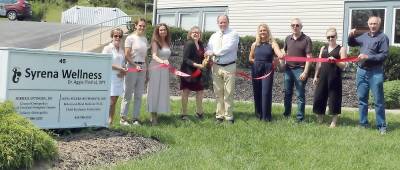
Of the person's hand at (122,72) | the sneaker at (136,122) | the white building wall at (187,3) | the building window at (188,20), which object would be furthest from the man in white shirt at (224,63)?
the building window at (188,20)

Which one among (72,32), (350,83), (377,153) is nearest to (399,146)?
(377,153)

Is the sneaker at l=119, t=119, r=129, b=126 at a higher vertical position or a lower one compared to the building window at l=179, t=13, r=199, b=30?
lower

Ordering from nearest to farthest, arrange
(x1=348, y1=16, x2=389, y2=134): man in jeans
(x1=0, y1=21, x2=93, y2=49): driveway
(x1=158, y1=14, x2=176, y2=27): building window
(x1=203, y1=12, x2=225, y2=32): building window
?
(x1=348, y1=16, x2=389, y2=134): man in jeans, (x1=203, y1=12, x2=225, y2=32): building window, (x1=158, y1=14, x2=176, y2=27): building window, (x1=0, y1=21, x2=93, y2=49): driveway

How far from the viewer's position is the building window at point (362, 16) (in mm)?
17594

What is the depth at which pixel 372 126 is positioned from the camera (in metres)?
9.82

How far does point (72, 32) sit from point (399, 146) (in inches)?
934

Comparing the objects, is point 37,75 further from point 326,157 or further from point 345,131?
point 345,131

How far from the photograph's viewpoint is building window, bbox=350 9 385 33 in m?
17.6

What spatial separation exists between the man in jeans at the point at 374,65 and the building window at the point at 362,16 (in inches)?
336

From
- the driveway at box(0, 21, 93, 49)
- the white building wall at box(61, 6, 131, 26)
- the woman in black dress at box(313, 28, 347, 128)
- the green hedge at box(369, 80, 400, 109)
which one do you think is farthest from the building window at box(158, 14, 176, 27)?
the white building wall at box(61, 6, 131, 26)

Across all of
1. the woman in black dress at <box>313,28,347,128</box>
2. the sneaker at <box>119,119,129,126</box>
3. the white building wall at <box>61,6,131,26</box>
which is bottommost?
the sneaker at <box>119,119,129,126</box>

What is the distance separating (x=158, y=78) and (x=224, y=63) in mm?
1099

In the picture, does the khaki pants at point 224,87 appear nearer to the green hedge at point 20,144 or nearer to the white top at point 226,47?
the white top at point 226,47

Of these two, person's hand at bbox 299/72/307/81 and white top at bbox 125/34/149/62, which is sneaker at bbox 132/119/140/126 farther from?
person's hand at bbox 299/72/307/81
